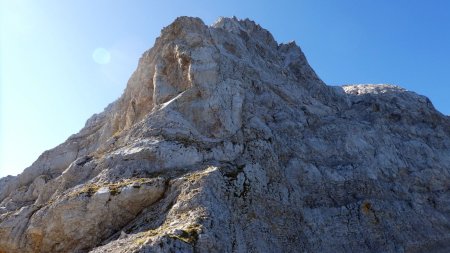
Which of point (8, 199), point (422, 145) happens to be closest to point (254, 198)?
point (422, 145)

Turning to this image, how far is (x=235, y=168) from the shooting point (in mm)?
30344

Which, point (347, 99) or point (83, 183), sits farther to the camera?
point (347, 99)

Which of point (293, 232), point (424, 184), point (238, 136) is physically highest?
point (238, 136)

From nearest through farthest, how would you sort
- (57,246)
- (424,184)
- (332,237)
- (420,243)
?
(57,246)
(332,237)
(420,243)
(424,184)

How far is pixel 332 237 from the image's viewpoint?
32375 mm

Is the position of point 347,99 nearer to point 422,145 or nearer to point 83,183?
point 422,145

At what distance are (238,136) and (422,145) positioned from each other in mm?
25788

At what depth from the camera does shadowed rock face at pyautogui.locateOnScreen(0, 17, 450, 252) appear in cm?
2505

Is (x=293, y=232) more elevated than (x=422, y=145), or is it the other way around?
(x=422, y=145)

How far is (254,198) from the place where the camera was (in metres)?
28.8

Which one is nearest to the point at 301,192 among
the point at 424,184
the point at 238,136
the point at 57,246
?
the point at 238,136

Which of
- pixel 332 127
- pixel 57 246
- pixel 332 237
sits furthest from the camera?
pixel 332 127

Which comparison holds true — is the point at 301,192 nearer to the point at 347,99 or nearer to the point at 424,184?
the point at 424,184

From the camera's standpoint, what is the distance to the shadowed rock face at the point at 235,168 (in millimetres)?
25047
